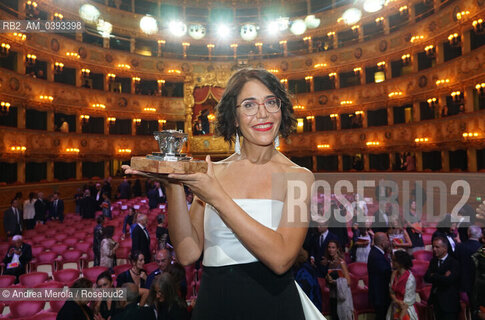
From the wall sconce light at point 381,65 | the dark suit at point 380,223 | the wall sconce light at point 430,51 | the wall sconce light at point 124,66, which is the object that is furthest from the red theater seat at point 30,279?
the wall sconce light at point 381,65

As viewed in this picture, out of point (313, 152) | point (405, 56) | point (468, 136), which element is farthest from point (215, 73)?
point (468, 136)

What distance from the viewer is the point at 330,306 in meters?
5.47

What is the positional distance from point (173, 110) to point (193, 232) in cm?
2717

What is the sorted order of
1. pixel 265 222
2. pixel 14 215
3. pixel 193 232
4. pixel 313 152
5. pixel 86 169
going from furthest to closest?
pixel 313 152 → pixel 86 169 → pixel 14 215 → pixel 193 232 → pixel 265 222

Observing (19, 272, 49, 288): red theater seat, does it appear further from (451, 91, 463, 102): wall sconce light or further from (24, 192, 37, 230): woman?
(451, 91, 463, 102): wall sconce light

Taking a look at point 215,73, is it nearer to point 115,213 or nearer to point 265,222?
point 115,213

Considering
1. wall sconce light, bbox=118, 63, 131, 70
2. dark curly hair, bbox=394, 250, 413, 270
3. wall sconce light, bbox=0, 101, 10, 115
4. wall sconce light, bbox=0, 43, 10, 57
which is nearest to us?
dark curly hair, bbox=394, 250, 413, 270

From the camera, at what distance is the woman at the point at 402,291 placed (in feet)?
14.8

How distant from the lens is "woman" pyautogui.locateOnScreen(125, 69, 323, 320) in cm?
127

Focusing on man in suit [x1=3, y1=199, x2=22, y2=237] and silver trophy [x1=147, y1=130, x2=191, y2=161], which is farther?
man in suit [x1=3, y1=199, x2=22, y2=237]

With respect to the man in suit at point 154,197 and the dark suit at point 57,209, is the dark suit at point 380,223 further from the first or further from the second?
the dark suit at point 57,209

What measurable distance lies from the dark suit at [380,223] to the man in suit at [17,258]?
27.1ft

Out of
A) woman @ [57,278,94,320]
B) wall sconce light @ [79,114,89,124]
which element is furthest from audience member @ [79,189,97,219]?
woman @ [57,278,94,320]

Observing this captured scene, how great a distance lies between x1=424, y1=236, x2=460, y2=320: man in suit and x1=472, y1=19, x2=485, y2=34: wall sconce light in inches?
557
